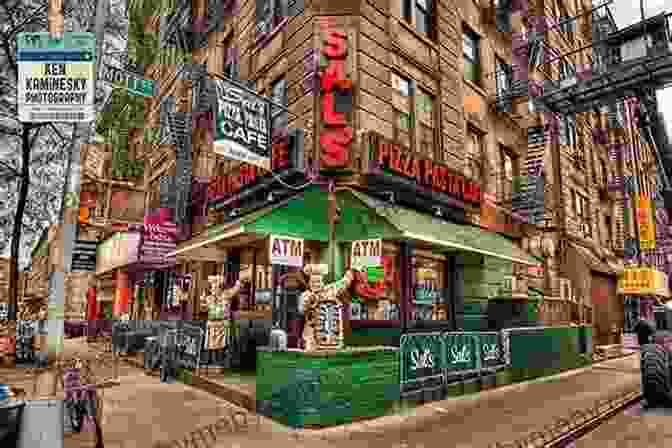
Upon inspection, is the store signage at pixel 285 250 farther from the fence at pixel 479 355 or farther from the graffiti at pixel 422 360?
the graffiti at pixel 422 360

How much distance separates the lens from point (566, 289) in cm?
1836

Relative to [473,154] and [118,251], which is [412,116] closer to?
[473,154]

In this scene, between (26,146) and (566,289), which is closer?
(26,146)

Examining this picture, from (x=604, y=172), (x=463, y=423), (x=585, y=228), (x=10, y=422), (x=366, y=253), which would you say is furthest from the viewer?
(x=604, y=172)

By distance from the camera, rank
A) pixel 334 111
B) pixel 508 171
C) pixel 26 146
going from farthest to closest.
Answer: pixel 508 171 → pixel 26 146 → pixel 334 111

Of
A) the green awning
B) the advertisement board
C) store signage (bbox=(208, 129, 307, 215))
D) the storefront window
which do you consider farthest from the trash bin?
the advertisement board

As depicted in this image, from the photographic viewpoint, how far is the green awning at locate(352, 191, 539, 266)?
9.04 metres

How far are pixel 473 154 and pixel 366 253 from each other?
8.83m

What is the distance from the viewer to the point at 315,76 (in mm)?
10398

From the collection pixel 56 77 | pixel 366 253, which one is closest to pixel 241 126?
pixel 366 253

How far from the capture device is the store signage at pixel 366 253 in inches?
315

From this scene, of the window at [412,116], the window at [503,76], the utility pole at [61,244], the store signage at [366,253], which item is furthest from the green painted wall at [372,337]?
the window at [503,76]

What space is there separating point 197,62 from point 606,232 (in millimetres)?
24925

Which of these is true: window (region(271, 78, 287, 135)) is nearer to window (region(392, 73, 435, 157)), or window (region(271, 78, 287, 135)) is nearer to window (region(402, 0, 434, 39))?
window (region(392, 73, 435, 157))
